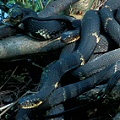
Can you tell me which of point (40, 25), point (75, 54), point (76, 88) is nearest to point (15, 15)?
point (40, 25)

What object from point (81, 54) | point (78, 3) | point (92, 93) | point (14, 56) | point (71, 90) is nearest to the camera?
point (92, 93)

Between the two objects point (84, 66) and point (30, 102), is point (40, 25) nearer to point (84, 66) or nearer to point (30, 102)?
point (84, 66)

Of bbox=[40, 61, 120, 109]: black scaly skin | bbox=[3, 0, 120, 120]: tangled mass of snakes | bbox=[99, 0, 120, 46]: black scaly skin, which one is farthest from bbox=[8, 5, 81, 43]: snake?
bbox=[40, 61, 120, 109]: black scaly skin

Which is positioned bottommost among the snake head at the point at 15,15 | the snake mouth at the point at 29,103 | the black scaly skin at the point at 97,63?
the snake mouth at the point at 29,103

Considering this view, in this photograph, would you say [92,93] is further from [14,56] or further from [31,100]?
[14,56]

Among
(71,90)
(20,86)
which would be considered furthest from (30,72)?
(71,90)

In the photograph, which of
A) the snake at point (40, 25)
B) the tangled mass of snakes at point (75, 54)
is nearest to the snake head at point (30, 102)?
the tangled mass of snakes at point (75, 54)

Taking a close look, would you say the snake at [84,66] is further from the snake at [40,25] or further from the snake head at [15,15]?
the snake head at [15,15]
